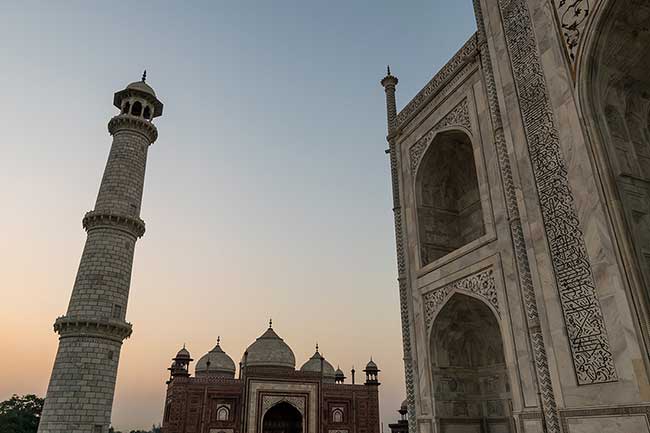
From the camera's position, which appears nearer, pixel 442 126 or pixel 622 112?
pixel 622 112

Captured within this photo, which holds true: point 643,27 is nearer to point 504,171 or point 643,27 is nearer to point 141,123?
point 504,171

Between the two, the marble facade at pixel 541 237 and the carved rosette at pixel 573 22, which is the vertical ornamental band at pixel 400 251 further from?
the carved rosette at pixel 573 22

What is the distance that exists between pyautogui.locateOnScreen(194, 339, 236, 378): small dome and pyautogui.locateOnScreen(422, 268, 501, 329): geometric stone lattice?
18.9 metres

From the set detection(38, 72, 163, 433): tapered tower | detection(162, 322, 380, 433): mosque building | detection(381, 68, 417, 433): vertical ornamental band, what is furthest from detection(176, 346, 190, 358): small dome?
detection(381, 68, 417, 433): vertical ornamental band

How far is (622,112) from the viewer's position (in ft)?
19.4

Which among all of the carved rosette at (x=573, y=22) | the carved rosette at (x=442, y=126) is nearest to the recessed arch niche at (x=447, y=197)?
the carved rosette at (x=442, y=126)

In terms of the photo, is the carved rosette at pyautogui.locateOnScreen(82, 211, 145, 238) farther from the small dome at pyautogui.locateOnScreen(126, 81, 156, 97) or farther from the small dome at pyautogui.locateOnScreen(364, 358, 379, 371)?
the small dome at pyautogui.locateOnScreen(364, 358, 379, 371)

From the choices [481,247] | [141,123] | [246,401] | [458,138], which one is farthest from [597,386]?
[246,401]

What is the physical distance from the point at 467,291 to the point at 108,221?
1092cm

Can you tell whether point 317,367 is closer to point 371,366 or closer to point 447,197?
point 371,366

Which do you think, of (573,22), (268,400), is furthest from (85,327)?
(573,22)

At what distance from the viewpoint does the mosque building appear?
18.8m

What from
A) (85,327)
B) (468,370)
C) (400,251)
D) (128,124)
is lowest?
(468,370)

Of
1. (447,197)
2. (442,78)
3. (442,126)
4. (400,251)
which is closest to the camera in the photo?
(442,126)
